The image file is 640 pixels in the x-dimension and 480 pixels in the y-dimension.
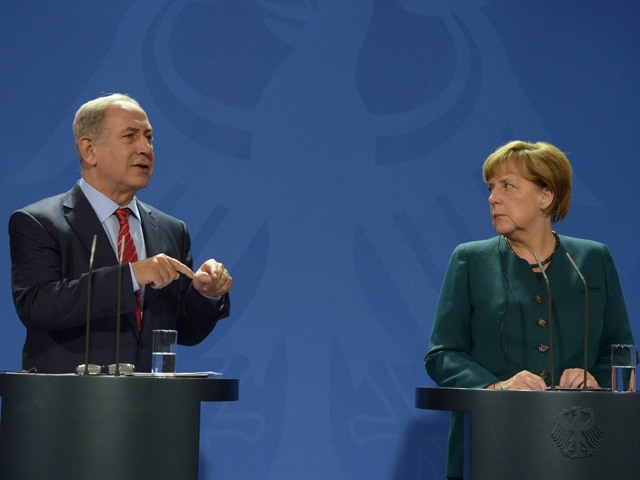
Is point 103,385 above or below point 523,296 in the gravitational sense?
below

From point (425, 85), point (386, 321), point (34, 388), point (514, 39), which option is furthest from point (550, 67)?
point (34, 388)

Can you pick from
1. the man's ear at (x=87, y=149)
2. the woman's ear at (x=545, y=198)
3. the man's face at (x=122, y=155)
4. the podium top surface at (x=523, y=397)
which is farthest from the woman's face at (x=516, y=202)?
the man's ear at (x=87, y=149)

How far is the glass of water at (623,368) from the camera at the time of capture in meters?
2.56

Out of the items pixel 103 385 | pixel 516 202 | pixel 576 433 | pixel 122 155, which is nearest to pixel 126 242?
pixel 122 155

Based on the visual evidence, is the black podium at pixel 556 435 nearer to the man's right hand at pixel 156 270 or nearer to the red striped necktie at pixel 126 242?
the man's right hand at pixel 156 270

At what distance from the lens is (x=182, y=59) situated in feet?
13.2

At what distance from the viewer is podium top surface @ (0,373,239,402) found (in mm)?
2381

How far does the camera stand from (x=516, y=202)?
3049 mm

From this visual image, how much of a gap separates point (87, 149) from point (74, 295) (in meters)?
0.66

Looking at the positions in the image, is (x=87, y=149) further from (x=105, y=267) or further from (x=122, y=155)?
(x=105, y=267)

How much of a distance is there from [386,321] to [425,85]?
1033mm

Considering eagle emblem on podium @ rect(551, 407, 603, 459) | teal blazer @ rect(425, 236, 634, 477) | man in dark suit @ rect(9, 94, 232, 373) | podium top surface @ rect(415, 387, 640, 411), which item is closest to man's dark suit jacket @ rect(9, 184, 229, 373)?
man in dark suit @ rect(9, 94, 232, 373)

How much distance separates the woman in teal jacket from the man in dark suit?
2.45 feet

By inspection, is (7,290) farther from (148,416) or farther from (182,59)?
(148,416)
